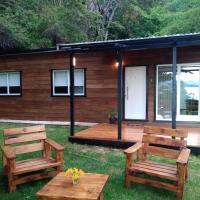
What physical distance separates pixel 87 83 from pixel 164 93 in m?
2.78

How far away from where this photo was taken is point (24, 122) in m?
10.3

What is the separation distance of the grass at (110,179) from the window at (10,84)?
5158 mm

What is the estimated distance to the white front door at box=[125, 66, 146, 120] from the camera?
885 cm

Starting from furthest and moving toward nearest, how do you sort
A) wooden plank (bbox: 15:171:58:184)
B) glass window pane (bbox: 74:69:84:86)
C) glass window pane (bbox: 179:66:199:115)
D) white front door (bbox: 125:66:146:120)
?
glass window pane (bbox: 74:69:84:86)
white front door (bbox: 125:66:146:120)
glass window pane (bbox: 179:66:199:115)
wooden plank (bbox: 15:171:58:184)

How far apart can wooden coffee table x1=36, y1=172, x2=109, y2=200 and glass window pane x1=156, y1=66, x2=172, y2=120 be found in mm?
5910

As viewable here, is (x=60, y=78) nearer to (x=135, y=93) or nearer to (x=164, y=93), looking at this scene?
(x=135, y=93)

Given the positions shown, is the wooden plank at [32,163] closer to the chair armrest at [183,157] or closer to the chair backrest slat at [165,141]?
the chair backrest slat at [165,141]

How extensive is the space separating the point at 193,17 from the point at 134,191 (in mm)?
12864

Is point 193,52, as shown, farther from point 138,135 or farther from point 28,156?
point 28,156

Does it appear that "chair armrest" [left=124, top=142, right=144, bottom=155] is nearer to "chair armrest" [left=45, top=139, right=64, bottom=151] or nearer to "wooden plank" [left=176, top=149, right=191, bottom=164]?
"wooden plank" [left=176, top=149, right=191, bottom=164]

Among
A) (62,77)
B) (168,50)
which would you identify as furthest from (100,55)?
(168,50)

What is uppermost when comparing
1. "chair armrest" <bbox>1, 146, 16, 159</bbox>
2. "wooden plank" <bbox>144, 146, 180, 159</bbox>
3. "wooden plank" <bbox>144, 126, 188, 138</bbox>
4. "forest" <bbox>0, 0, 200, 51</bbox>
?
"forest" <bbox>0, 0, 200, 51</bbox>

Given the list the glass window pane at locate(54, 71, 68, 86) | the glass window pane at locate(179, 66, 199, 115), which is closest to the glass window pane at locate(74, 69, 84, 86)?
the glass window pane at locate(54, 71, 68, 86)

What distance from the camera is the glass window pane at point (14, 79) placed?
10.6 meters
